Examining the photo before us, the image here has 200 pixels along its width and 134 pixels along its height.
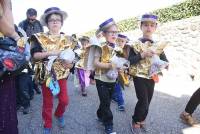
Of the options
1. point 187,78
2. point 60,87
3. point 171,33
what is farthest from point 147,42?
point 171,33

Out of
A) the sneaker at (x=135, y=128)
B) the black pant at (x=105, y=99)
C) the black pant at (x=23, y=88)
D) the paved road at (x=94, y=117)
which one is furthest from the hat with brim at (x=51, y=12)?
the sneaker at (x=135, y=128)

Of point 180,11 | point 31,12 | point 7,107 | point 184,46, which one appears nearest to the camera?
point 7,107

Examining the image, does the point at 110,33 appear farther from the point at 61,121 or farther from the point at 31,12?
the point at 31,12

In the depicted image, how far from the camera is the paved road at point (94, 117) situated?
18.0ft

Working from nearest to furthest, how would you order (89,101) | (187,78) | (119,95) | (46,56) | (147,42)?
(46,56) → (147,42) → (119,95) → (89,101) → (187,78)

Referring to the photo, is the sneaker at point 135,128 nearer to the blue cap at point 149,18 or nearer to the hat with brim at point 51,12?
the blue cap at point 149,18

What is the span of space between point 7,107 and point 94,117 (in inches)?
130

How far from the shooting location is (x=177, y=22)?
10.6 meters

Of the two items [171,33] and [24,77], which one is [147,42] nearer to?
[24,77]

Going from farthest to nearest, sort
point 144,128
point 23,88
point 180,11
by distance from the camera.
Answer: point 180,11
point 23,88
point 144,128

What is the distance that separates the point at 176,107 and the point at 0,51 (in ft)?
15.7

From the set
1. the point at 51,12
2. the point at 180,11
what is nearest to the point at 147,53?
the point at 51,12

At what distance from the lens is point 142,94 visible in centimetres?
506

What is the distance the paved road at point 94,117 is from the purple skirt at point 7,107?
249 cm
